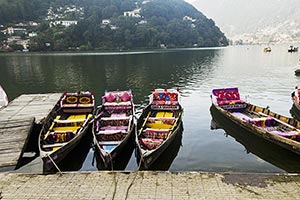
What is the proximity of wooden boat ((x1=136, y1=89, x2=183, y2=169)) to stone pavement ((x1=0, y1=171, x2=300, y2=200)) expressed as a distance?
105 inches

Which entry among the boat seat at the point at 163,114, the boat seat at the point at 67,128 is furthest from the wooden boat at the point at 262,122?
the boat seat at the point at 67,128

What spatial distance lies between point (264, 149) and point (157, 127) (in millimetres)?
7288

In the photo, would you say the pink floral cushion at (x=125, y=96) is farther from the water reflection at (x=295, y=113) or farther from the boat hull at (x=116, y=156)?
the water reflection at (x=295, y=113)

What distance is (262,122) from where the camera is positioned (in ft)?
62.7

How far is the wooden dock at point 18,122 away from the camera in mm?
14922

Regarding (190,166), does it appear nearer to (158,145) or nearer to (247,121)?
(158,145)

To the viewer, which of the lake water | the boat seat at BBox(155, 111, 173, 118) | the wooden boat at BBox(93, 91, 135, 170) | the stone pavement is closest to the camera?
the stone pavement

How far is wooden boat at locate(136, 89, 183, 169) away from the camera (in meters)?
14.4

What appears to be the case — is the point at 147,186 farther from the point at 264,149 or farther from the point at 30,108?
the point at 30,108

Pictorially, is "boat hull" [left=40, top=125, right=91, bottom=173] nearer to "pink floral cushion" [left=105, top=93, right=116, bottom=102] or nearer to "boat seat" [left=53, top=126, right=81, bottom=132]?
"boat seat" [left=53, top=126, right=81, bottom=132]

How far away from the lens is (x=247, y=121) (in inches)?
748

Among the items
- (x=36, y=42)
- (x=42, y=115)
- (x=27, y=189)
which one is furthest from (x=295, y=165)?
(x=36, y=42)

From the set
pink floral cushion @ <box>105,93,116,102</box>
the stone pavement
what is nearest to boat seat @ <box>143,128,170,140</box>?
the stone pavement

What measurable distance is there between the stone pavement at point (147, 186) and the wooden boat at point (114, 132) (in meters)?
2.87
